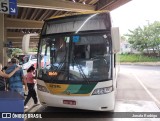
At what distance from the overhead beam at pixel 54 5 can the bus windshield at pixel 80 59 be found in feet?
26.5

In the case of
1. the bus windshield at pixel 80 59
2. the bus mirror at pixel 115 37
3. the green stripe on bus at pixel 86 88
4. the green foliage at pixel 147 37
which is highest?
the green foliage at pixel 147 37

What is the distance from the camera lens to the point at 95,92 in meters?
7.37

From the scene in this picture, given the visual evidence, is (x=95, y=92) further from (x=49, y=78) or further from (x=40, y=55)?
(x=40, y=55)

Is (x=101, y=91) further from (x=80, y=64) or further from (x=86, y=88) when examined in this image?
(x=80, y=64)

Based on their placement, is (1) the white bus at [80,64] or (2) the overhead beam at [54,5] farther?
(2) the overhead beam at [54,5]

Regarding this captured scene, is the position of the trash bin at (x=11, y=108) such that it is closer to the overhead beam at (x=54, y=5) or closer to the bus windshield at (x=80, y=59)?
the bus windshield at (x=80, y=59)

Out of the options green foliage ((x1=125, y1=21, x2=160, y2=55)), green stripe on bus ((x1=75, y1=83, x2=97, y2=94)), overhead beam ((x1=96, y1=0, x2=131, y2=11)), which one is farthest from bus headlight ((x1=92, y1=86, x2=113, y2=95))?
green foliage ((x1=125, y1=21, x2=160, y2=55))

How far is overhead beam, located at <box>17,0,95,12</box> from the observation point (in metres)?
15.6

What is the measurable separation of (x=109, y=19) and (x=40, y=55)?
92.5 inches

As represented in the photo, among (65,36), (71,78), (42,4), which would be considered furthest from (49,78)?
(42,4)

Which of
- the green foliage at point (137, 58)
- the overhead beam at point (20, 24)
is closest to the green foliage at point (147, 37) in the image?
the green foliage at point (137, 58)

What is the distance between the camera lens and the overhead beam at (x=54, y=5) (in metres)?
15.6

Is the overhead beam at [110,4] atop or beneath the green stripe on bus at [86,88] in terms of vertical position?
atop

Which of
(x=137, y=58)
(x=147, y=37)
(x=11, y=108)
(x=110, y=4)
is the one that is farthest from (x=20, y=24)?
(x=137, y=58)
